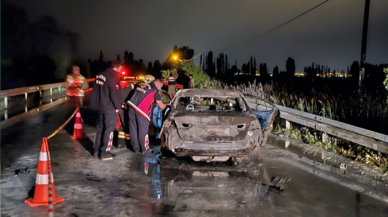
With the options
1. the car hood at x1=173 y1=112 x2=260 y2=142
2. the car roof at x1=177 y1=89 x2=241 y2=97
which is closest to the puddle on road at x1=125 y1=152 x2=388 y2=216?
the car hood at x1=173 y1=112 x2=260 y2=142

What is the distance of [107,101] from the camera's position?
25.3 ft

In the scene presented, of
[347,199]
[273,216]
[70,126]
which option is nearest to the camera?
[273,216]

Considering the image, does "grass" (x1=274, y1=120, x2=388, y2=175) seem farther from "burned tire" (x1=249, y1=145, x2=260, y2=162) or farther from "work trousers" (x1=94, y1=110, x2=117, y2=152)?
"work trousers" (x1=94, y1=110, x2=117, y2=152)

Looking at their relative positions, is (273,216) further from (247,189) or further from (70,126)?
(70,126)

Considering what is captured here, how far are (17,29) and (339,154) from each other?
40831mm

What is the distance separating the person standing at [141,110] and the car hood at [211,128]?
161 centimetres

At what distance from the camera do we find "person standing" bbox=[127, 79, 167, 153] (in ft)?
27.1

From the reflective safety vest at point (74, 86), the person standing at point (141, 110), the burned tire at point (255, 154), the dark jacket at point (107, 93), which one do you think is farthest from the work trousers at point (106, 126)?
the reflective safety vest at point (74, 86)

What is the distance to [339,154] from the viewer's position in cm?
879

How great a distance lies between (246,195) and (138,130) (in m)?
3.58

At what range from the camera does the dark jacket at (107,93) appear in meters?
7.70

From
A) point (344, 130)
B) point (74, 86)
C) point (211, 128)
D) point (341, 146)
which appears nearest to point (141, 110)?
point (211, 128)

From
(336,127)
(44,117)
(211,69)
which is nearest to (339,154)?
(336,127)

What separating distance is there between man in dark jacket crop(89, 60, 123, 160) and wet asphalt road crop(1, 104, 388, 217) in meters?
0.44
